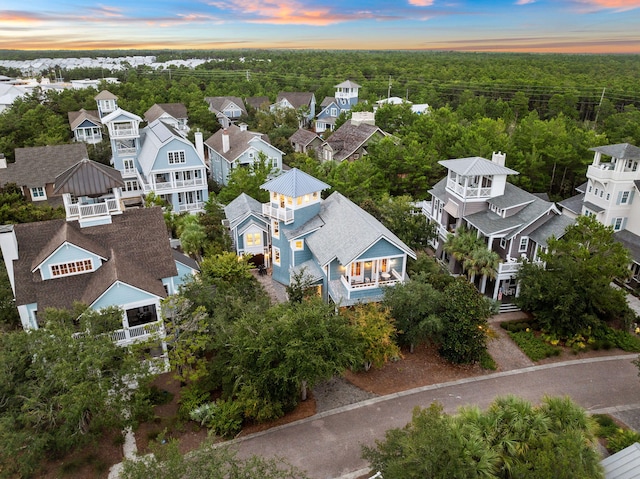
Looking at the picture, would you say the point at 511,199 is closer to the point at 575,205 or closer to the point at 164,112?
the point at 575,205

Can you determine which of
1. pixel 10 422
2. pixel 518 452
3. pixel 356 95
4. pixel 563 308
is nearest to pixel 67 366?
pixel 10 422

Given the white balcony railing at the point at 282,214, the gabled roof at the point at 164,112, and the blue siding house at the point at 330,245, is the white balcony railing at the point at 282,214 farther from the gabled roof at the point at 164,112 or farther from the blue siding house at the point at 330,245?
the gabled roof at the point at 164,112

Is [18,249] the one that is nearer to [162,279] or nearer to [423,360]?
[162,279]

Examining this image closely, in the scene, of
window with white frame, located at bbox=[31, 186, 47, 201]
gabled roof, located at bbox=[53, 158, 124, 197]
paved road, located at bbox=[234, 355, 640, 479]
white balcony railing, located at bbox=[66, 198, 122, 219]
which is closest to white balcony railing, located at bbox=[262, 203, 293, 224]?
gabled roof, located at bbox=[53, 158, 124, 197]

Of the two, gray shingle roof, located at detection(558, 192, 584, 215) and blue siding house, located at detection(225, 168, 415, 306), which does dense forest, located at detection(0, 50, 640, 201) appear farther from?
blue siding house, located at detection(225, 168, 415, 306)

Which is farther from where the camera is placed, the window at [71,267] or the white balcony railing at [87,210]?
the white balcony railing at [87,210]

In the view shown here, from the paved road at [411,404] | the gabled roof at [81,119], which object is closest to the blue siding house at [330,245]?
the paved road at [411,404]
